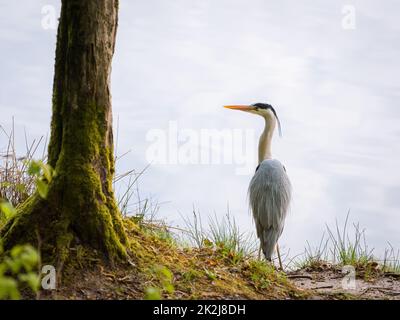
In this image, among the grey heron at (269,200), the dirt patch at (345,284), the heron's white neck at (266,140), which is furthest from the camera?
the heron's white neck at (266,140)

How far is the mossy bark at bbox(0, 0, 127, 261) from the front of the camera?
5.59 metres

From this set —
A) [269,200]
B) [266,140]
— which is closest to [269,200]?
[269,200]

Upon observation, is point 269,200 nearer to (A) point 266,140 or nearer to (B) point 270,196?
(B) point 270,196

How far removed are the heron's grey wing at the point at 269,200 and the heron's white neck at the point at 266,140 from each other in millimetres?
1264

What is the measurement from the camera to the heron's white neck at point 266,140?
1074cm

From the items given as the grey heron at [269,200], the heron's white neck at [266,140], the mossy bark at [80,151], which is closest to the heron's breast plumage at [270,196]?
the grey heron at [269,200]

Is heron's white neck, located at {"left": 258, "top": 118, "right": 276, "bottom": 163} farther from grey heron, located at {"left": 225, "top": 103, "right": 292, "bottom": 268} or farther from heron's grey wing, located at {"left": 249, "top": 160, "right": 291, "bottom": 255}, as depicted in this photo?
heron's grey wing, located at {"left": 249, "top": 160, "right": 291, "bottom": 255}

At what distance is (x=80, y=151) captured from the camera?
18.7ft

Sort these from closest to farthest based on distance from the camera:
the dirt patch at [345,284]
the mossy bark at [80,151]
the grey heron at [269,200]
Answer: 1. the mossy bark at [80,151]
2. the dirt patch at [345,284]
3. the grey heron at [269,200]

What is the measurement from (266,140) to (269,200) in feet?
6.22

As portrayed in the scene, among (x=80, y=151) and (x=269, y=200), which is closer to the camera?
(x=80, y=151)

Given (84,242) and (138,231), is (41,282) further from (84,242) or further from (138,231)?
(138,231)

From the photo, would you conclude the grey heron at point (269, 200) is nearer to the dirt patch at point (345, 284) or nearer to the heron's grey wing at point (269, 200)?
the heron's grey wing at point (269, 200)

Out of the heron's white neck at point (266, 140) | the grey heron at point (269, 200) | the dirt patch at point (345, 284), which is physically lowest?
the dirt patch at point (345, 284)
